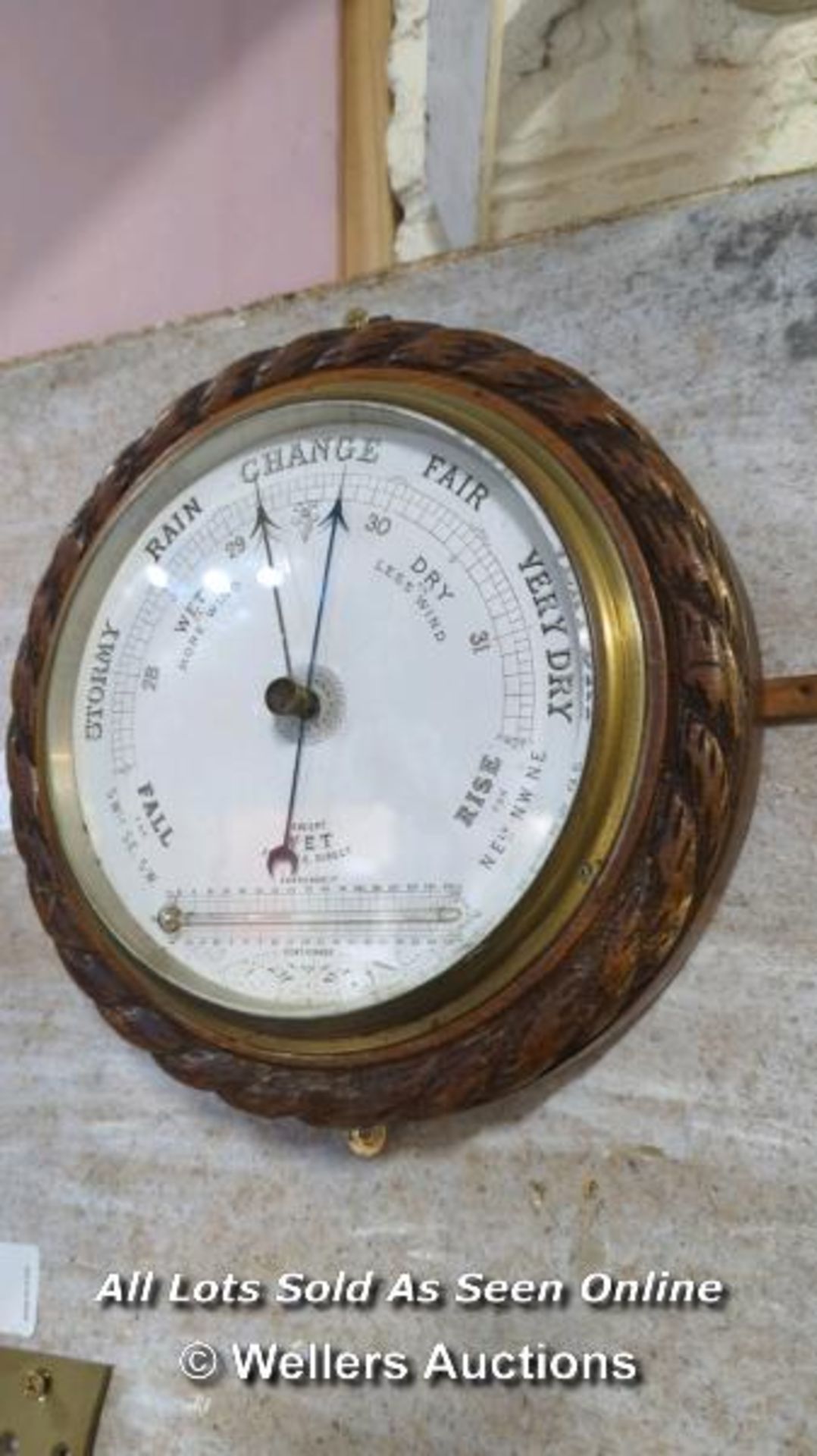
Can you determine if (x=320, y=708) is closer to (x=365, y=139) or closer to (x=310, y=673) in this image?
(x=310, y=673)

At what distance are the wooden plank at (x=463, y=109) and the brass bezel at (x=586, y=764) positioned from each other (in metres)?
0.23

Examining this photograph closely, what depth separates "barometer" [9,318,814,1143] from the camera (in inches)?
22.7

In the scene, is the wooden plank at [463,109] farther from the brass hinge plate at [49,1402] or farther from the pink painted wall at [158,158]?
the brass hinge plate at [49,1402]

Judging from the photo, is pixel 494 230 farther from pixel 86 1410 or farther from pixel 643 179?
pixel 86 1410

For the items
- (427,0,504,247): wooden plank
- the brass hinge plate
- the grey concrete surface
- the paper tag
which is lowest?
the brass hinge plate

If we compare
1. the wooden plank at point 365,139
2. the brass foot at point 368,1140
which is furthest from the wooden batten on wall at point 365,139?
the brass foot at point 368,1140

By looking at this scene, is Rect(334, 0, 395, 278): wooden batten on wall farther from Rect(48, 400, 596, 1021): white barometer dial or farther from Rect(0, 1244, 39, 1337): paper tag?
Rect(0, 1244, 39, 1337): paper tag

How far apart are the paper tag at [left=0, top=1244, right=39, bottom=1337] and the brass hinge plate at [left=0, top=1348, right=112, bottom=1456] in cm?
1

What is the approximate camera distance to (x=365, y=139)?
0.95 m

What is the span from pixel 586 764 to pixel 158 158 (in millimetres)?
720

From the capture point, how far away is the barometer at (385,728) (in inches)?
22.7

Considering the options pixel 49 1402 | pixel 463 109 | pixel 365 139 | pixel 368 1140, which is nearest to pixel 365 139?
pixel 365 139

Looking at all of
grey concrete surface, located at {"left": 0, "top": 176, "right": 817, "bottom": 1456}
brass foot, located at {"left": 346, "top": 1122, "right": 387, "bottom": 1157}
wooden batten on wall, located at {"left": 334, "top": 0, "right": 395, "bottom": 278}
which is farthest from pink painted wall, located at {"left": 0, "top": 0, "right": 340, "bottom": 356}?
brass foot, located at {"left": 346, "top": 1122, "right": 387, "bottom": 1157}

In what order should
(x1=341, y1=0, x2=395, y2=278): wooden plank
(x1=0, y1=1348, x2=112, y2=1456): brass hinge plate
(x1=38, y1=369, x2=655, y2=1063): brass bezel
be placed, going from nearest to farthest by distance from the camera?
(x1=38, y1=369, x2=655, y2=1063): brass bezel → (x1=0, y1=1348, x2=112, y2=1456): brass hinge plate → (x1=341, y1=0, x2=395, y2=278): wooden plank
